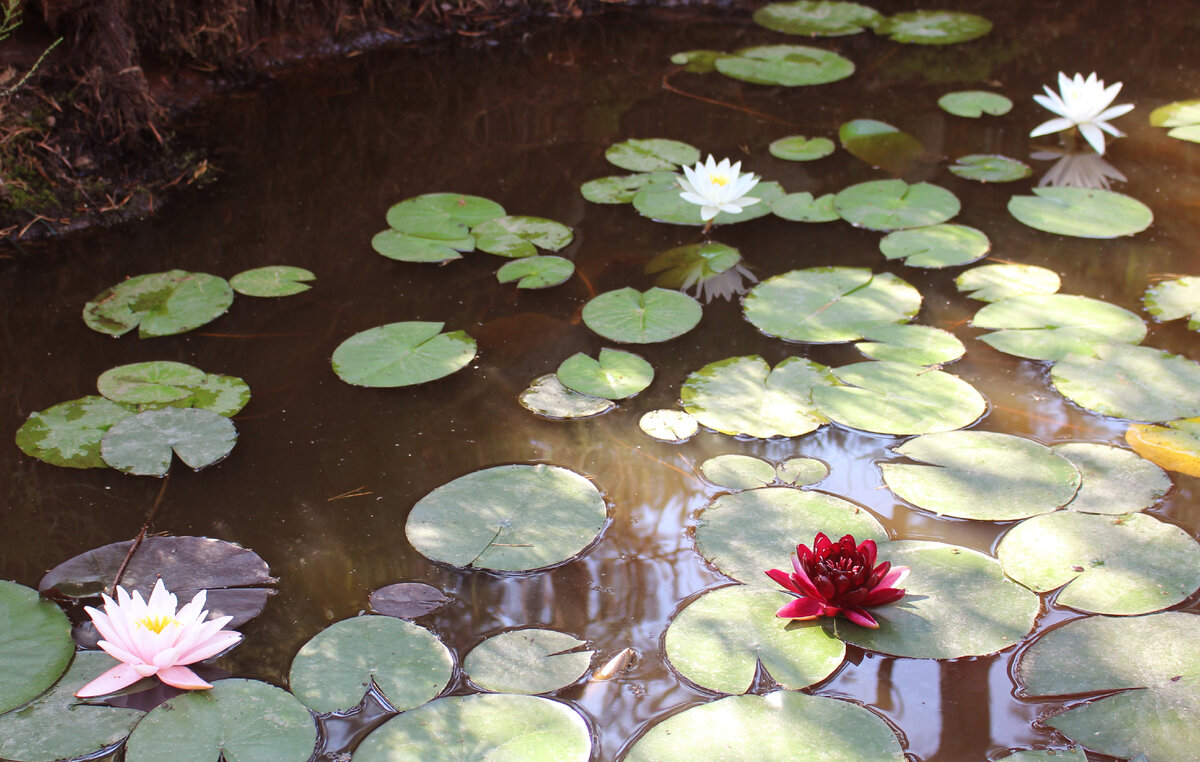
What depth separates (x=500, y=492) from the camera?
2.18 meters

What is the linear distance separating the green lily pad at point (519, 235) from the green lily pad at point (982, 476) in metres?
1.43

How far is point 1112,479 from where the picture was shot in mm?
2170

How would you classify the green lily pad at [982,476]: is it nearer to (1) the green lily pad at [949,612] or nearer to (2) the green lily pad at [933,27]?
(1) the green lily pad at [949,612]

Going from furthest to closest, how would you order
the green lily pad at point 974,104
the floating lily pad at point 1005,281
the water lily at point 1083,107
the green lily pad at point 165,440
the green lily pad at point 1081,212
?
the green lily pad at point 974,104
the water lily at point 1083,107
the green lily pad at point 1081,212
the floating lily pad at point 1005,281
the green lily pad at point 165,440

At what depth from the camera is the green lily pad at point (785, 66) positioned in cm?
439

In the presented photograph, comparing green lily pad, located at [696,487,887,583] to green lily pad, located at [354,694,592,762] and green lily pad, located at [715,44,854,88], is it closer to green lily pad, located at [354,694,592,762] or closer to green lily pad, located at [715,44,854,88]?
green lily pad, located at [354,694,592,762]

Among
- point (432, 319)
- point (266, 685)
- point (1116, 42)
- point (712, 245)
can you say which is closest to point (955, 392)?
point (712, 245)

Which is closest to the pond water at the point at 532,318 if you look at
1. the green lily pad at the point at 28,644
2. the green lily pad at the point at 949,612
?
the green lily pad at the point at 949,612

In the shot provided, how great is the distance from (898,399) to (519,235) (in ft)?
4.71

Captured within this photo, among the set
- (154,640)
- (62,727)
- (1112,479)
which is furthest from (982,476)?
(62,727)

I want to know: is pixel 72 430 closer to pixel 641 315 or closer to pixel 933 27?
pixel 641 315

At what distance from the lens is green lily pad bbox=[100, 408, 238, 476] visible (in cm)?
226

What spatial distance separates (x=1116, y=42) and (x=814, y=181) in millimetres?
2444

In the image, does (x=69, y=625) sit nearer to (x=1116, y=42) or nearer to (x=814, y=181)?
(x=814, y=181)
